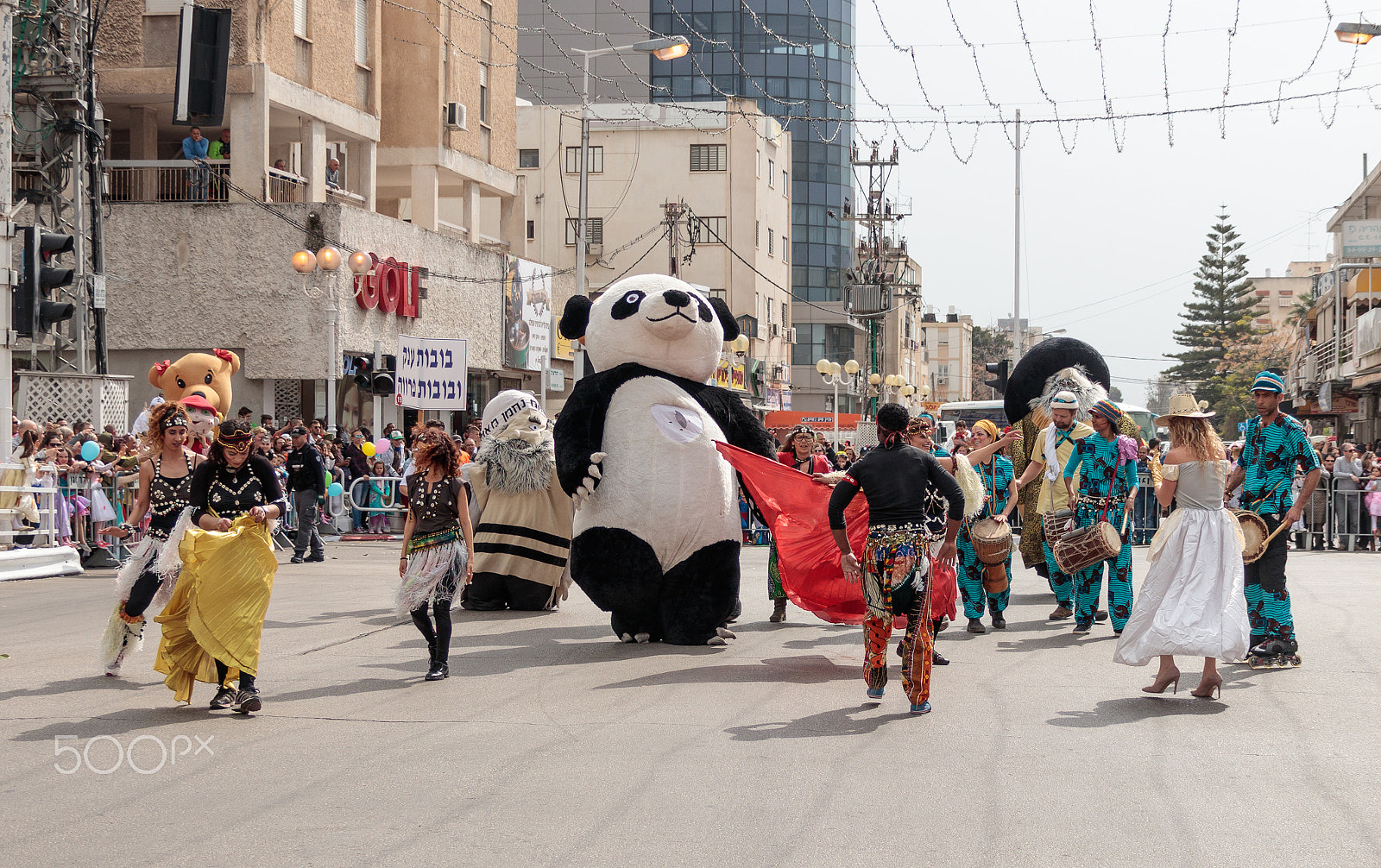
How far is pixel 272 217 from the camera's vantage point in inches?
946

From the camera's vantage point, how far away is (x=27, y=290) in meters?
15.7

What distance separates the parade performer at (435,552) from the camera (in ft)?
26.9

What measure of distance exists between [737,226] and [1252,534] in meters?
43.3

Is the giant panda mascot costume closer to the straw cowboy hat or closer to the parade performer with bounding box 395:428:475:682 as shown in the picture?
the parade performer with bounding box 395:428:475:682

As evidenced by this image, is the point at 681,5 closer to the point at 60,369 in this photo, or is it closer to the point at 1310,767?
the point at 60,369

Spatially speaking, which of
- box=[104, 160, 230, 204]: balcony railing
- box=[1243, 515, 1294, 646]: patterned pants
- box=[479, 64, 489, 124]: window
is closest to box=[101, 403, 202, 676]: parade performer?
box=[1243, 515, 1294, 646]: patterned pants

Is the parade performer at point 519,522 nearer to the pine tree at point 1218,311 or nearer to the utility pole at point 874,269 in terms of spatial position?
the utility pole at point 874,269

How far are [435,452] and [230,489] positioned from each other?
Result: 136cm

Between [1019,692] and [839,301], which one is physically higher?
[839,301]

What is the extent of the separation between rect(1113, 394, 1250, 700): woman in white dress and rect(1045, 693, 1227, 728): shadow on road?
13 cm

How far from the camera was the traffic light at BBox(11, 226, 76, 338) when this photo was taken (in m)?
15.6

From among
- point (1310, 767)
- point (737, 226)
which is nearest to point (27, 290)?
point (1310, 767)

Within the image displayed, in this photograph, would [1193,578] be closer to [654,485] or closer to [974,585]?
[974,585]

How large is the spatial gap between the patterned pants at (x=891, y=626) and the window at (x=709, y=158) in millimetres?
44522
